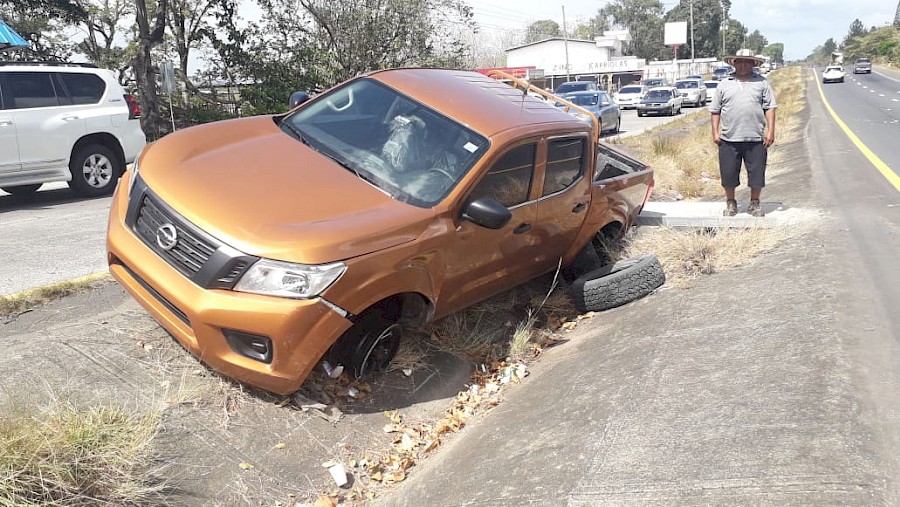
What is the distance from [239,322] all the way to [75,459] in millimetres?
898

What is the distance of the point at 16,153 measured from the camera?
28.6ft

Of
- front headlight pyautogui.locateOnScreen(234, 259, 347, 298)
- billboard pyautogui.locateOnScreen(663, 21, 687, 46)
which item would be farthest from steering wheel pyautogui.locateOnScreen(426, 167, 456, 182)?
billboard pyautogui.locateOnScreen(663, 21, 687, 46)

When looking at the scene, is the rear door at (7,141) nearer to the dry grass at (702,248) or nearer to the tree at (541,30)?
the dry grass at (702,248)

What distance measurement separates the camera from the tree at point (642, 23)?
406 ft

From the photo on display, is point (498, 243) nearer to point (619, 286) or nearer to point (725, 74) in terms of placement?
point (619, 286)

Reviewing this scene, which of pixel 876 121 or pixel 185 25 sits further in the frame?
pixel 185 25

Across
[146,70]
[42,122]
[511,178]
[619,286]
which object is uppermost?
[146,70]

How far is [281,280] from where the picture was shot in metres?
3.39

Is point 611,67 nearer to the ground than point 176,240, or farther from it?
farther from it

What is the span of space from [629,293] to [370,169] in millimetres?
2349

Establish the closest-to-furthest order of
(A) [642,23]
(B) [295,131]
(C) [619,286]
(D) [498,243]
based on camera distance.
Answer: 1. (D) [498,243]
2. (B) [295,131]
3. (C) [619,286]
4. (A) [642,23]

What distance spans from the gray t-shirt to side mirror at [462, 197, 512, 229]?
3.75m

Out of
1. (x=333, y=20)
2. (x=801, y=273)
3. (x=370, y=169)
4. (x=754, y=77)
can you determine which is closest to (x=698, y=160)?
(x=754, y=77)

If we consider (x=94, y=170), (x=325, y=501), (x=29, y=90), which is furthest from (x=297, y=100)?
(x=94, y=170)
